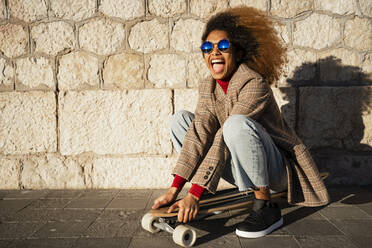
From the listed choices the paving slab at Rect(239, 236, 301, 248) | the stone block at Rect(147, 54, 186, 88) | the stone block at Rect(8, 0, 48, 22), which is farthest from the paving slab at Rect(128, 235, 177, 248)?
the stone block at Rect(8, 0, 48, 22)

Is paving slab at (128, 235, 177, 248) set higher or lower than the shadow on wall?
lower

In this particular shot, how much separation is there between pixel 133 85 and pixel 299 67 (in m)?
1.71

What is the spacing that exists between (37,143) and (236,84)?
7.04 ft

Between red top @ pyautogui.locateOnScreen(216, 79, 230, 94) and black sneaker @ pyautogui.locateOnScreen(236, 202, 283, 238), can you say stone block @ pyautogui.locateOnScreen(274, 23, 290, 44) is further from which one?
black sneaker @ pyautogui.locateOnScreen(236, 202, 283, 238)

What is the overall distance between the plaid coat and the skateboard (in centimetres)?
24

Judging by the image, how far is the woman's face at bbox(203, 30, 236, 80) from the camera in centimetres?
190

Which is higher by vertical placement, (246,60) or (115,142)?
(246,60)

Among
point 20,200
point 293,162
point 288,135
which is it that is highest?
point 288,135

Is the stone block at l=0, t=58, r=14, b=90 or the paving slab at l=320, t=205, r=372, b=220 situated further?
the stone block at l=0, t=58, r=14, b=90

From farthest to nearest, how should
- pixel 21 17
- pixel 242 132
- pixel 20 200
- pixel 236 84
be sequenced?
pixel 21 17 → pixel 20 200 → pixel 236 84 → pixel 242 132

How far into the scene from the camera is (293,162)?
1.89m

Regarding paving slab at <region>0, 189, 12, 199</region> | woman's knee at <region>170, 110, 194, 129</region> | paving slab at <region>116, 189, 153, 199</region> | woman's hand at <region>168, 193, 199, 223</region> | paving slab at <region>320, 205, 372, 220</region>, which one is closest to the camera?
woman's hand at <region>168, 193, 199, 223</region>

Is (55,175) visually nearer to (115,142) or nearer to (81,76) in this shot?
(115,142)

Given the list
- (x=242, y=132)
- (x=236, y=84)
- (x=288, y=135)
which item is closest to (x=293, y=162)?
(x=288, y=135)
